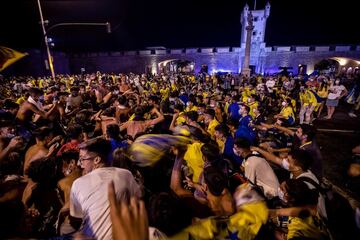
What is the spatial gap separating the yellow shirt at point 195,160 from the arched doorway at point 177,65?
46.0m

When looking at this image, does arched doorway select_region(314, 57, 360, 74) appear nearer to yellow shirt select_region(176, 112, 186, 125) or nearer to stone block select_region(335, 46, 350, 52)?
stone block select_region(335, 46, 350, 52)

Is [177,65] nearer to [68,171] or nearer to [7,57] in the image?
[7,57]

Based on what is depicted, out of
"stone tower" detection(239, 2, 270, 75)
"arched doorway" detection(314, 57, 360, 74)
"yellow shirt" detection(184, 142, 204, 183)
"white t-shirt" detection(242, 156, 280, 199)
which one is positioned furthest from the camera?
"stone tower" detection(239, 2, 270, 75)

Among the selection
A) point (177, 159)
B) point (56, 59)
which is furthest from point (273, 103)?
point (56, 59)

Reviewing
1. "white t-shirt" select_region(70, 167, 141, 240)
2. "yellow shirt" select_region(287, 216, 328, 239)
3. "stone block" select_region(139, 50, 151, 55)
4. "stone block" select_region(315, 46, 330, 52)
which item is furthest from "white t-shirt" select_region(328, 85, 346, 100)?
"stone block" select_region(139, 50, 151, 55)

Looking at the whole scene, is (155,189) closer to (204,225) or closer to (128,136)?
(128,136)

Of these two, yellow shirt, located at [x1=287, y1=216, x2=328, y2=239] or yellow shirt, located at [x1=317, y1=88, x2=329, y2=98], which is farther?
yellow shirt, located at [x1=317, y1=88, x2=329, y2=98]

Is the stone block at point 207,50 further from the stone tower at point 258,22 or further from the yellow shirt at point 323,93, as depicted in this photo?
the yellow shirt at point 323,93

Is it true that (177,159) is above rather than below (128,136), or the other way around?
above

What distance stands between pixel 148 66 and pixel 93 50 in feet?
46.3

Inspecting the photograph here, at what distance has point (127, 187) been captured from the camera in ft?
7.36

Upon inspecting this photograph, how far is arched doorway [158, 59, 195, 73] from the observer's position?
160ft

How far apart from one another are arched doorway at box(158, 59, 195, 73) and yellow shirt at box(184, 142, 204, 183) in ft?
151

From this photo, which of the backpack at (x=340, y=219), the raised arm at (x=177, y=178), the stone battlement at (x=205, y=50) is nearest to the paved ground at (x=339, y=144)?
the backpack at (x=340, y=219)
